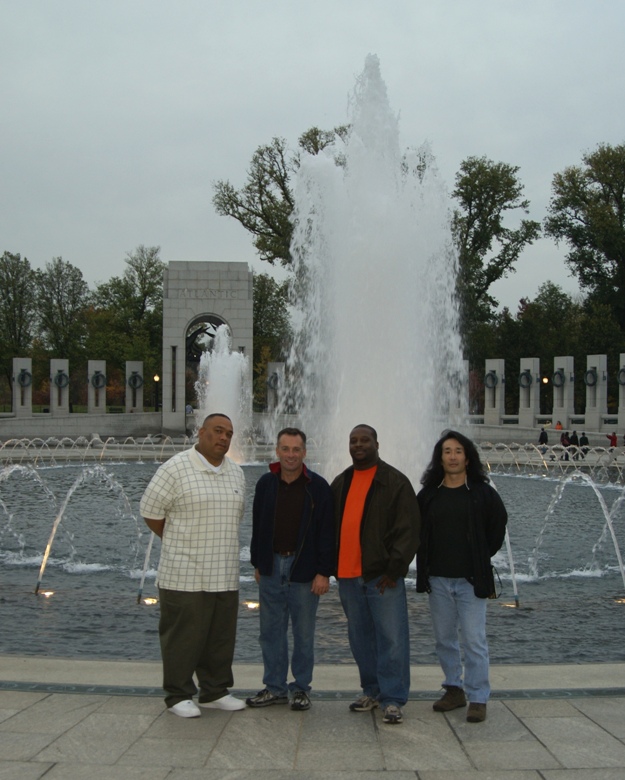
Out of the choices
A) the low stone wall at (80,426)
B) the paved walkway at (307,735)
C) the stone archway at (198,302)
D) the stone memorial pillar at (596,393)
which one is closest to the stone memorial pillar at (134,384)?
the stone archway at (198,302)

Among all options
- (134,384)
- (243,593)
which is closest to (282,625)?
(243,593)

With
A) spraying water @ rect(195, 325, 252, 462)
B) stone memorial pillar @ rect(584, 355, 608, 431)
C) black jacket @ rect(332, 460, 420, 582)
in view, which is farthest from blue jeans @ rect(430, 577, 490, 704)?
stone memorial pillar @ rect(584, 355, 608, 431)

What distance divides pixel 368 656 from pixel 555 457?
968 inches

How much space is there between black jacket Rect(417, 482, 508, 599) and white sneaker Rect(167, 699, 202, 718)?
1.48 m

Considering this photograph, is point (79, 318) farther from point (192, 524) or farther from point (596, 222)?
point (192, 524)

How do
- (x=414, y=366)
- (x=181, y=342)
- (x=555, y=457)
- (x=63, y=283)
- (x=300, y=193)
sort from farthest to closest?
(x=63, y=283), (x=181, y=342), (x=555, y=457), (x=300, y=193), (x=414, y=366)

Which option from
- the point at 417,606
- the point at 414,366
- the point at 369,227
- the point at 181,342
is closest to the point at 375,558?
the point at 417,606

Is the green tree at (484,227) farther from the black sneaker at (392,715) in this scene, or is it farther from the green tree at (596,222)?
the black sneaker at (392,715)

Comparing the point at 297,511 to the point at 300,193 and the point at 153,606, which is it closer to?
the point at 153,606

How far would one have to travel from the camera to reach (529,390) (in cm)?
4359

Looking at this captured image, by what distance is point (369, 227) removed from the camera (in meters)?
14.9

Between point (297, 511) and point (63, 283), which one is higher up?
point (63, 283)

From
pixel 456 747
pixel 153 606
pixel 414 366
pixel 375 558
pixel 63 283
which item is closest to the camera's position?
pixel 456 747

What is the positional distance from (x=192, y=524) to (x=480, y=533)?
5.54ft
